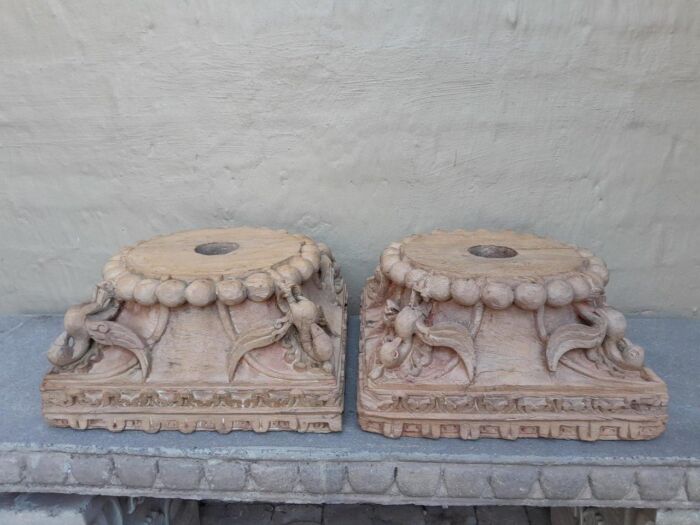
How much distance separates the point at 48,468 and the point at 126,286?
44 centimetres

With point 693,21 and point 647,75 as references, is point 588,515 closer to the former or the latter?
point 647,75

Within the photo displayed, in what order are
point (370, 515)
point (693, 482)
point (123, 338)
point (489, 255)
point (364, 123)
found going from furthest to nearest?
point (370, 515), point (364, 123), point (489, 255), point (123, 338), point (693, 482)

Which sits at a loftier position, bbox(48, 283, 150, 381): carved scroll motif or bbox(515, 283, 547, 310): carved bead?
bbox(515, 283, 547, 310): carved bead

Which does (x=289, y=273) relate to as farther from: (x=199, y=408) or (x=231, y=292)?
(x=199, y=408)

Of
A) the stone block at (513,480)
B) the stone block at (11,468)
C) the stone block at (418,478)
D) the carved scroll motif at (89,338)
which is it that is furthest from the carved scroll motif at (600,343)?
the stone block at (11,468)

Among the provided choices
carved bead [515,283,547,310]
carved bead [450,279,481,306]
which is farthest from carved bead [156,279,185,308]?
carved bead [515,283,547,310]

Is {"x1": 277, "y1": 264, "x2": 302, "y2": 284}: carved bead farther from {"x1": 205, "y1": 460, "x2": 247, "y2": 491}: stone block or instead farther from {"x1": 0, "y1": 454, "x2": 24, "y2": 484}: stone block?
{"x1": 0, "y1": 454, "x2": 24, "y2": 484}: stone block

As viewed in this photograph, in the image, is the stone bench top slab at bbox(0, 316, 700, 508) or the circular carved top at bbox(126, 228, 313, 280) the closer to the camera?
the stone bench top slab at bbox(0, 316, 700, 508)

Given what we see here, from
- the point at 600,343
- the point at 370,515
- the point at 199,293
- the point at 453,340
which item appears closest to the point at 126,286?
the point at 199,293

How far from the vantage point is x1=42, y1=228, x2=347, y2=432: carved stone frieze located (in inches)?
45.5

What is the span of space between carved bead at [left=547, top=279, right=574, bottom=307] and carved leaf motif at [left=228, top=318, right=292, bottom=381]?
58 cm

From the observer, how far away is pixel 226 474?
44.3 inches

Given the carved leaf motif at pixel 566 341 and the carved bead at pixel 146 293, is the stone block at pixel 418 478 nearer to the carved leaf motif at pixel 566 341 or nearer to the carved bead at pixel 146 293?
the carved leaf motif at pixel 566 341

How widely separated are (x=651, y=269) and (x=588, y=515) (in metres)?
0.88
